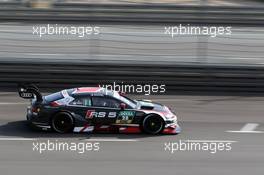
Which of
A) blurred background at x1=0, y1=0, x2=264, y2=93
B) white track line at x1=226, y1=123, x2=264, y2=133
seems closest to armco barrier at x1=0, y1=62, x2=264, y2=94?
blurred background at x1=0, y1=0, x2=264, y2=93

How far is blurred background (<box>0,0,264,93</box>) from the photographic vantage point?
58.9 feet

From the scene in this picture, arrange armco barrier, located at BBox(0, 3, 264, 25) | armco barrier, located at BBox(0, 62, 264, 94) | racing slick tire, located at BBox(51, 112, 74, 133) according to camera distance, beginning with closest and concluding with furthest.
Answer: racing slick tire, located at BBox(51, 112, 74, 133)
armco barrier, located at BBox(0, 62, 264, 94)
armco barrier, located at BBox(0, 3, 264, 25)

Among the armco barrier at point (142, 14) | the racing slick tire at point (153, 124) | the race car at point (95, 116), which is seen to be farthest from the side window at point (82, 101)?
the armco barrier at point (142, 14)

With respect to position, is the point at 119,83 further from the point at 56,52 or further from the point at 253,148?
the point at 253,148

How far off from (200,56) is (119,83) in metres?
2.30

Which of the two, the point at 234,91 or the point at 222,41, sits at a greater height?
the point at 222,41

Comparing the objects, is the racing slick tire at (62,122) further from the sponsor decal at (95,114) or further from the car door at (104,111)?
the car door at (104,111)

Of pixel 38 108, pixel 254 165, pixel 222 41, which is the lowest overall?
pixel 254 165

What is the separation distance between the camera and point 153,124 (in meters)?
13.7

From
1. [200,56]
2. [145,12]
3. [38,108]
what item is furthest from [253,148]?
[145,12]

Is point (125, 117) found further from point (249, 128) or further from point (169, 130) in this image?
point (249, 128)

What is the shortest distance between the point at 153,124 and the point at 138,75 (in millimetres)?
4377

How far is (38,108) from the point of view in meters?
13.7

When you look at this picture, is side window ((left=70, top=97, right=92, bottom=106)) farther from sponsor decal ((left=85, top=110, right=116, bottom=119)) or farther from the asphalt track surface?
the asphalt track surface
